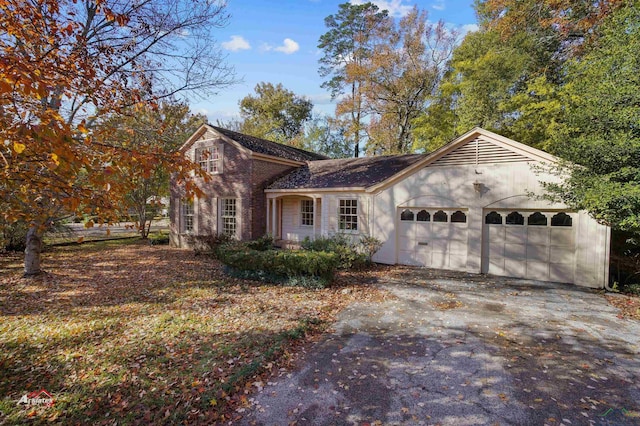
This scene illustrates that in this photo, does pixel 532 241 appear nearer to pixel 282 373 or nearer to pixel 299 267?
pixel 299 267

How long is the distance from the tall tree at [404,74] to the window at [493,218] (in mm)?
14412

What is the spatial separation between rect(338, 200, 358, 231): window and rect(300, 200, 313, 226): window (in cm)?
268

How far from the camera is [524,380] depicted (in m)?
4.26

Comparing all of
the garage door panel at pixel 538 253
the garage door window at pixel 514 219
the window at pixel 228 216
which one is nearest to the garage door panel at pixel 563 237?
the garage door panel at pixel 538 253

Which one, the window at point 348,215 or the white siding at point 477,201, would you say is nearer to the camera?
the white siding at point 477,201

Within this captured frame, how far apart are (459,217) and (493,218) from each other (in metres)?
1.05

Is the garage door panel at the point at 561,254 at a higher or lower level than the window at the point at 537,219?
lower

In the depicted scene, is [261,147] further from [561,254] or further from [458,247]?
[561,254]

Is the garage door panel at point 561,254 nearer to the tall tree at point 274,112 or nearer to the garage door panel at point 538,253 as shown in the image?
the garage door panel at point 538,253

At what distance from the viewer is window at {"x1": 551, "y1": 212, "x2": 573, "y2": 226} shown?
9.28m

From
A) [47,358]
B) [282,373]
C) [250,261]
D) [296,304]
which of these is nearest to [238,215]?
[250,261]


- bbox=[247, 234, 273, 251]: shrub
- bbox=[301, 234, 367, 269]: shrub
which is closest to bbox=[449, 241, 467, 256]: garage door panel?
bbox=[301, 234, 367, 269]: shrub

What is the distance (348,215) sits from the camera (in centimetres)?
1345

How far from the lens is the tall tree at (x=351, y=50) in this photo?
26547mm
